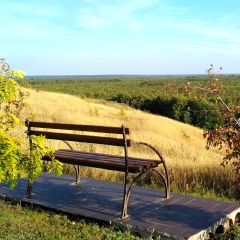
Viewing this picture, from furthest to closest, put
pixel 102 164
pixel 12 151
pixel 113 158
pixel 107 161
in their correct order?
pixel 113 158
pixel 107 161
pixel 102 164
pixel 12 151

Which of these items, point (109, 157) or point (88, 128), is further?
point (109, 157)

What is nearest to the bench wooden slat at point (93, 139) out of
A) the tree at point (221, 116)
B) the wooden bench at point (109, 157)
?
the wooden bench at point (109, 157)

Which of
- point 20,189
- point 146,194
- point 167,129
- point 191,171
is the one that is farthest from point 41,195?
point 167,129

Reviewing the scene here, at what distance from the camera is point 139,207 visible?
5.04 m

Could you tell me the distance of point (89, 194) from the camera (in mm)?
5691

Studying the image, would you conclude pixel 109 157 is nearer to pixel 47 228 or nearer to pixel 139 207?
pixel 139 207

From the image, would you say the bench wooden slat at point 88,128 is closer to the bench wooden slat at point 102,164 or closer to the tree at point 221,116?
the bench wooden slat at point 102,164

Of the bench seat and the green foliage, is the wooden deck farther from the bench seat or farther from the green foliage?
the bench seat

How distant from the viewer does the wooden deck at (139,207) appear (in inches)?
170

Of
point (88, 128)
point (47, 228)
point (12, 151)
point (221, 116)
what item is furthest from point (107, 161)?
point (12, 151)

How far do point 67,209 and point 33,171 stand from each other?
1.60 meters

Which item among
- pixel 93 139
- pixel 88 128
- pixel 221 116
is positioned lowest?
pixel 93 139

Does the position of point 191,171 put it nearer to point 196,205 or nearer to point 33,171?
point 196,205

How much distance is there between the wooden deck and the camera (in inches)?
170
